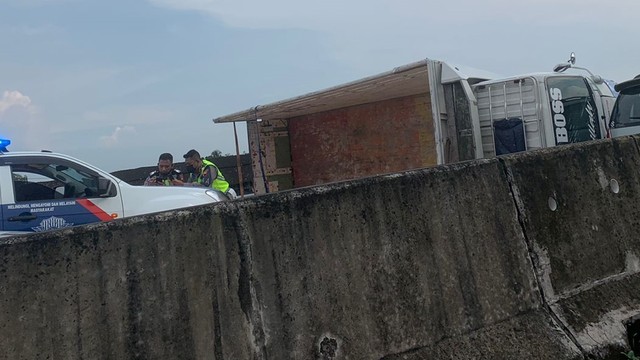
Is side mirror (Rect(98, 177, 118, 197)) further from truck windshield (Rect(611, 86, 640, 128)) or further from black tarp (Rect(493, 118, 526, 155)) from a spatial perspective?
truck windshield (Rect(611, 86, 640, 128))

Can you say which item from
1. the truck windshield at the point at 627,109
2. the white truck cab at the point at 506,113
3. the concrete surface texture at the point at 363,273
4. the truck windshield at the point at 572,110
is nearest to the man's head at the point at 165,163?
the white truck cab at the point at 506,113

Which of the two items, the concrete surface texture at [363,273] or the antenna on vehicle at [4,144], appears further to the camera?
the antenna on vehicle at [4,144]

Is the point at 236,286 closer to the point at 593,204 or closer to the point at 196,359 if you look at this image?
the point at 196,359

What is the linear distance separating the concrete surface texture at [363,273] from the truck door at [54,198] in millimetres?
4612

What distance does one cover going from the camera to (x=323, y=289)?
2963 millimetres

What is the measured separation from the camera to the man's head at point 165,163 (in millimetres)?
9367

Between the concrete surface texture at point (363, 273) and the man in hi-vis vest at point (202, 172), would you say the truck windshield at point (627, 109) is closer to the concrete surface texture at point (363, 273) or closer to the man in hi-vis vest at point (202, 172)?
the concrete surface texture at point (363, 273)

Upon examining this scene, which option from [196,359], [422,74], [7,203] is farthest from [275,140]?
[196,359]

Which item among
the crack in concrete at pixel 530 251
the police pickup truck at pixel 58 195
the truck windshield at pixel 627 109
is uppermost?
the truck windshield at pixel 627 109

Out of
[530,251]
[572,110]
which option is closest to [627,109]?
[572,110]

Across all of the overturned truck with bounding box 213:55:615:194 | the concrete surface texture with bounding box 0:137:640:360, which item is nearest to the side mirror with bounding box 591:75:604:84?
the overturned truck with bounding box 213:55:615:194

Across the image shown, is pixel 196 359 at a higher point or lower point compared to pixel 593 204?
lower

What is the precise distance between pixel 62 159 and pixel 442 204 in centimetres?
534

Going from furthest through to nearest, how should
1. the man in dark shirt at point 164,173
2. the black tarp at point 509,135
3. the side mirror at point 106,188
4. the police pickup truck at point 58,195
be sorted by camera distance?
the man in dark shirt at point 164,173, the black tarp at point 509,135, the side mirror at point 106,188, the police pickup truck at point 58,195
